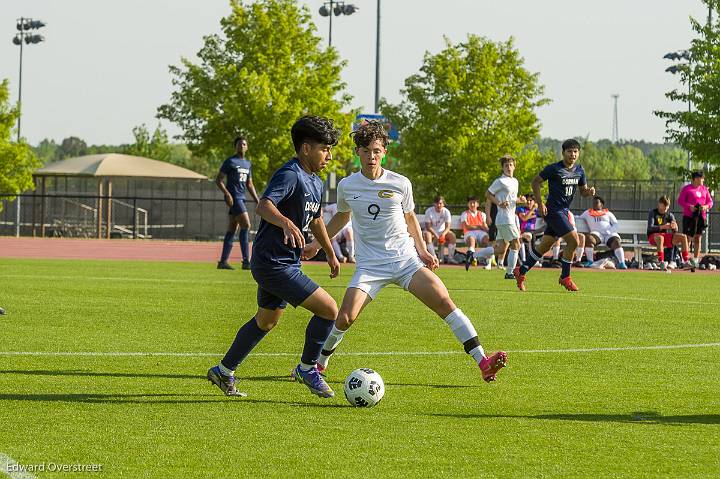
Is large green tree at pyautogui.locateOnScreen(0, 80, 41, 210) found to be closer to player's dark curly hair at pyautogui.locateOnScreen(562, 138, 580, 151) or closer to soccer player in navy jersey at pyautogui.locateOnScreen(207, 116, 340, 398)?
player's dark curly hair at pyautogui.locateOnScreen(562, 138, 580, 151)

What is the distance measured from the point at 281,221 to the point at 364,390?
1.15 metres

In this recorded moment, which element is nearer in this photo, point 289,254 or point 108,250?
point 289,254

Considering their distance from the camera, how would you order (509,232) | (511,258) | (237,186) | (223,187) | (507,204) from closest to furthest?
1. (223,187)
2. (237,186)
3. (511,258)
4. (507,204)
5. (509,232)

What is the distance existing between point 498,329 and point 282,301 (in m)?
5.04

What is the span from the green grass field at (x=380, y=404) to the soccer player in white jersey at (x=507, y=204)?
7051 millimetres

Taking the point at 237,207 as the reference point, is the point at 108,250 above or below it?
below

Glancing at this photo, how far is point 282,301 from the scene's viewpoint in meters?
8.18

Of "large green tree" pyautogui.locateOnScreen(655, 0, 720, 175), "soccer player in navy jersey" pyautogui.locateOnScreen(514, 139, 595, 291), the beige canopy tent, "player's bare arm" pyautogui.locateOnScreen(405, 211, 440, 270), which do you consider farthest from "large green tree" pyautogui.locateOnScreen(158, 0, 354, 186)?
"player's bare arm" pyautogui.locateOnScreen(405, 211, 440, 270)

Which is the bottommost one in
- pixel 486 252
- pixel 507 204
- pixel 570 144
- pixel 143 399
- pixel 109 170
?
pixel 143 399

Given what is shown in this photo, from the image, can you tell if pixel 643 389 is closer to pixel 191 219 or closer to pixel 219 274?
pixel 219 274

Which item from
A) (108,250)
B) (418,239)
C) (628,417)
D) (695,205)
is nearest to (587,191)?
(418,239)

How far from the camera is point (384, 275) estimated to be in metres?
8.52

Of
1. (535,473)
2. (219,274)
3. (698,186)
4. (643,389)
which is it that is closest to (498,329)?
(643,389)

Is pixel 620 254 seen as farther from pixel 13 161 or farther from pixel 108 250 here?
pixel 13 161
